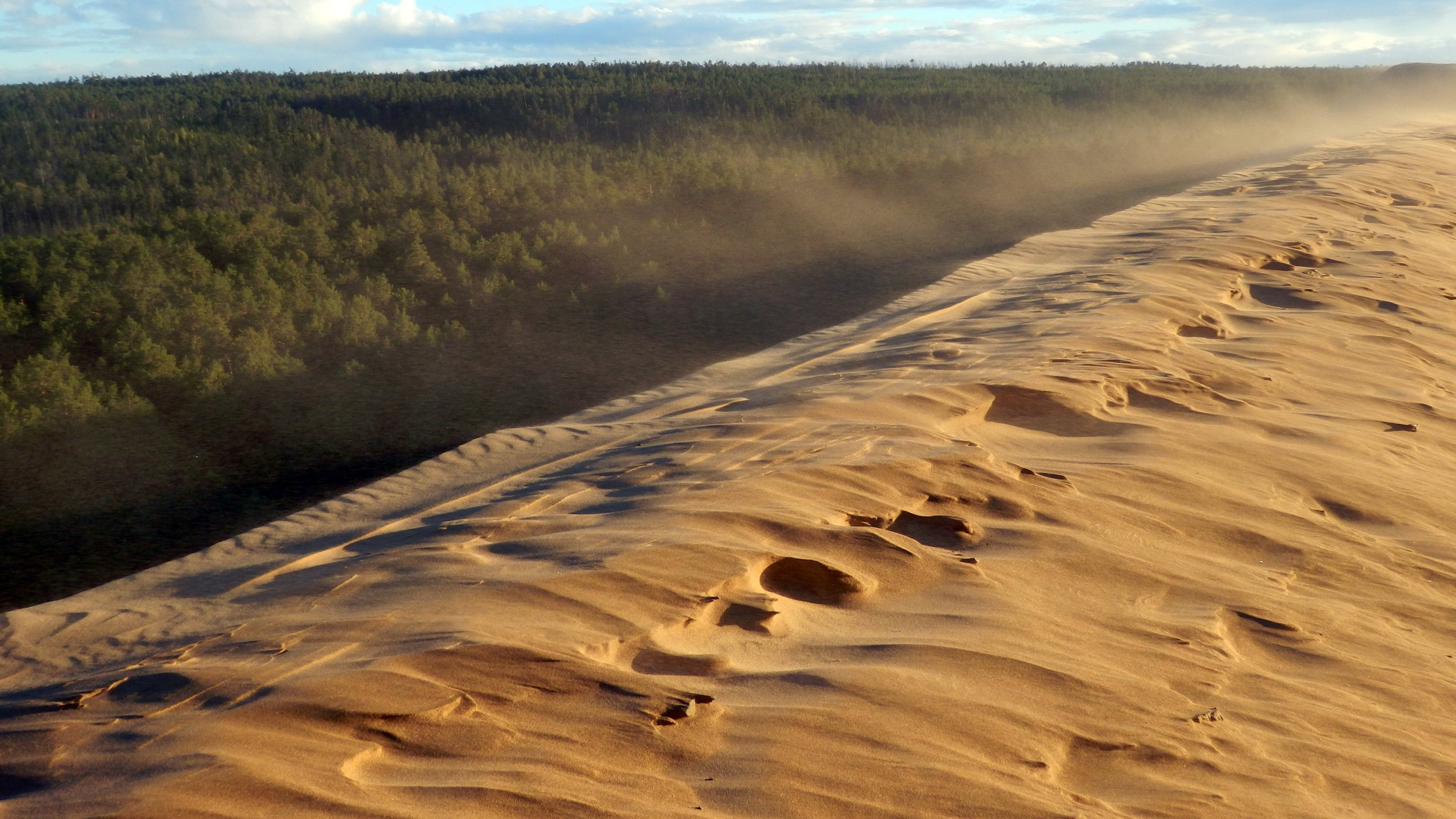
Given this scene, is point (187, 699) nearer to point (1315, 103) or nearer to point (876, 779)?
point (876, 779)

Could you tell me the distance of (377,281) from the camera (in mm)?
10523

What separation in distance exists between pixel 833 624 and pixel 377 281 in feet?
27.3

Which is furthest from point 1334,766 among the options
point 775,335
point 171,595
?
point 775,335

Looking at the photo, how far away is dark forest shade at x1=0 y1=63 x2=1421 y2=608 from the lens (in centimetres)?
655

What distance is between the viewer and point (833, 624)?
3309mm

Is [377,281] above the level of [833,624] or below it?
above

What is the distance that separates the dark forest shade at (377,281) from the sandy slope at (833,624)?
5.99 feet

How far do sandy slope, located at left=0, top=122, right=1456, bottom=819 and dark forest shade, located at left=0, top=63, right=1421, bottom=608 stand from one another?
183 cm

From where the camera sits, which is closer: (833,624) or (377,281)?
(833,624)

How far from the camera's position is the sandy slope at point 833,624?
8.15 ft

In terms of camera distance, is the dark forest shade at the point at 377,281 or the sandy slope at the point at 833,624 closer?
the sandy slope at the point at 833,624

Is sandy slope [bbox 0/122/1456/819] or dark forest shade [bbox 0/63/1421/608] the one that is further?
dark forest shade [bbox 0/63/1421/608]

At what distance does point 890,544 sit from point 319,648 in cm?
188

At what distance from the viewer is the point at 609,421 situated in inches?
246
